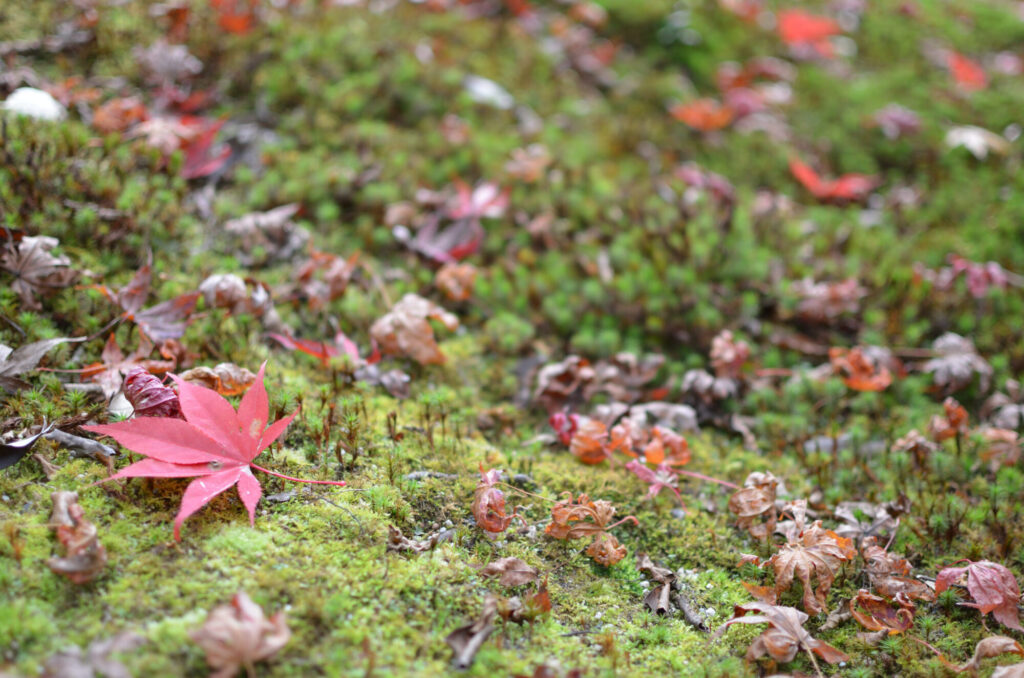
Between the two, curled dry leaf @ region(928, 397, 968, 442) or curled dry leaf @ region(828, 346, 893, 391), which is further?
curled dry leaf @ region(828, 346, 893, 391)

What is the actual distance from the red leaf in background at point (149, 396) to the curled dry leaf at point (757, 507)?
189 cm

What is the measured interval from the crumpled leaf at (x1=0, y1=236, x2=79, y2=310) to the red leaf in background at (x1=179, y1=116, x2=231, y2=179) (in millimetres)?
987

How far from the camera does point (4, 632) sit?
4.81 ft

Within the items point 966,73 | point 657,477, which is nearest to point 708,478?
point 657,477

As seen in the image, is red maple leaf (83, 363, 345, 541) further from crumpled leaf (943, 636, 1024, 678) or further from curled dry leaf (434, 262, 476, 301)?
crumpled leaf (943, 636, 1024, 678)

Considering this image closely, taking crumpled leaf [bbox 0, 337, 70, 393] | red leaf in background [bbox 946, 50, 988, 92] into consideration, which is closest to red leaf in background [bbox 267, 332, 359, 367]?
crumpled leaf [bbox 0, 337, 70, 393]

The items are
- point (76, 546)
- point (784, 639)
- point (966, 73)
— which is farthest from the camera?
point (966, 73)

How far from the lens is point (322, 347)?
2.62 meters

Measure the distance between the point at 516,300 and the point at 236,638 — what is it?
6.95ft

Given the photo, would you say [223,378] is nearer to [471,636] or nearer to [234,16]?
[471,636]

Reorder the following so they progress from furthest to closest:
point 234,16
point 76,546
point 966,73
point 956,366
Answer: point 966,73
point 234,16
point 956,366
point 76,546

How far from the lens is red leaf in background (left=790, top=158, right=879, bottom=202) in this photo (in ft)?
13.6

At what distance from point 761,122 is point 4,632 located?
189 inches

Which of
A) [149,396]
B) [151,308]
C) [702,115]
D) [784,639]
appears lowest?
[784,639]
